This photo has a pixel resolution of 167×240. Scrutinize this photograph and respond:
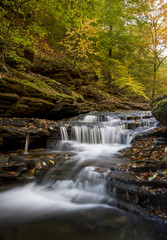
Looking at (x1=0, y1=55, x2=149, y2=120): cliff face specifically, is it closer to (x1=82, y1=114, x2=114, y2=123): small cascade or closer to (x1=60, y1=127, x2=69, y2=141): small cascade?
(x1=82, y1=114, x2=114, y2=123): small cascade

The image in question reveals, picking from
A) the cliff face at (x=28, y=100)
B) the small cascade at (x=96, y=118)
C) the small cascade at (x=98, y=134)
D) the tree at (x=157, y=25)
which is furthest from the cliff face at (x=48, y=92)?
the tree at (x=157, y=25)

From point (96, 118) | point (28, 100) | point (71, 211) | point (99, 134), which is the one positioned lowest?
point (71, 211)

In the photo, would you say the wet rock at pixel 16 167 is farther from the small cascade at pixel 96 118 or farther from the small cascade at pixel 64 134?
the small cascade at pixel 96 118

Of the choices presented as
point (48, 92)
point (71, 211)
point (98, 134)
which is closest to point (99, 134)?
point (98, 134)

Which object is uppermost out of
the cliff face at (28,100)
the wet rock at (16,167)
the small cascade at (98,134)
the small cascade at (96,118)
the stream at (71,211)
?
the cliff face at (28,100)

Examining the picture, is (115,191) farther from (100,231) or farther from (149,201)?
(100,231)

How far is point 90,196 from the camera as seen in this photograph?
3096mm

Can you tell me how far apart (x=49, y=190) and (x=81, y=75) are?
11806mm

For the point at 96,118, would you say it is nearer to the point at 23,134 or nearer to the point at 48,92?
the point at 48,92

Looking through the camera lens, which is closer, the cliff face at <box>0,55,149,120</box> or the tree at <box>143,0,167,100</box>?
the cliff face at <box>0,55,149,120</box>

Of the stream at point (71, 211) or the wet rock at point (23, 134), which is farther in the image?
the wet rock at point (23, 134)

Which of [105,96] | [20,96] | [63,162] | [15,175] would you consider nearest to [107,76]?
[105,96]

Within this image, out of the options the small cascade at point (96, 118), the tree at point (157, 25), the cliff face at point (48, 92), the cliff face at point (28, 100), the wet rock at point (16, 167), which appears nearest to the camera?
the wet rock at point (16, 167)

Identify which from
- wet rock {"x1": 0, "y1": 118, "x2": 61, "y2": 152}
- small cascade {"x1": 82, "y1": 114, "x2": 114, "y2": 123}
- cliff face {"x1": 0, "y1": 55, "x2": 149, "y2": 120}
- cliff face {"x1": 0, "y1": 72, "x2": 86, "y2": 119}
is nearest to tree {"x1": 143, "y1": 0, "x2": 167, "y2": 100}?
cliff face {"x1": 0, "y1": 55, "x2": 149, "y2": 120}
